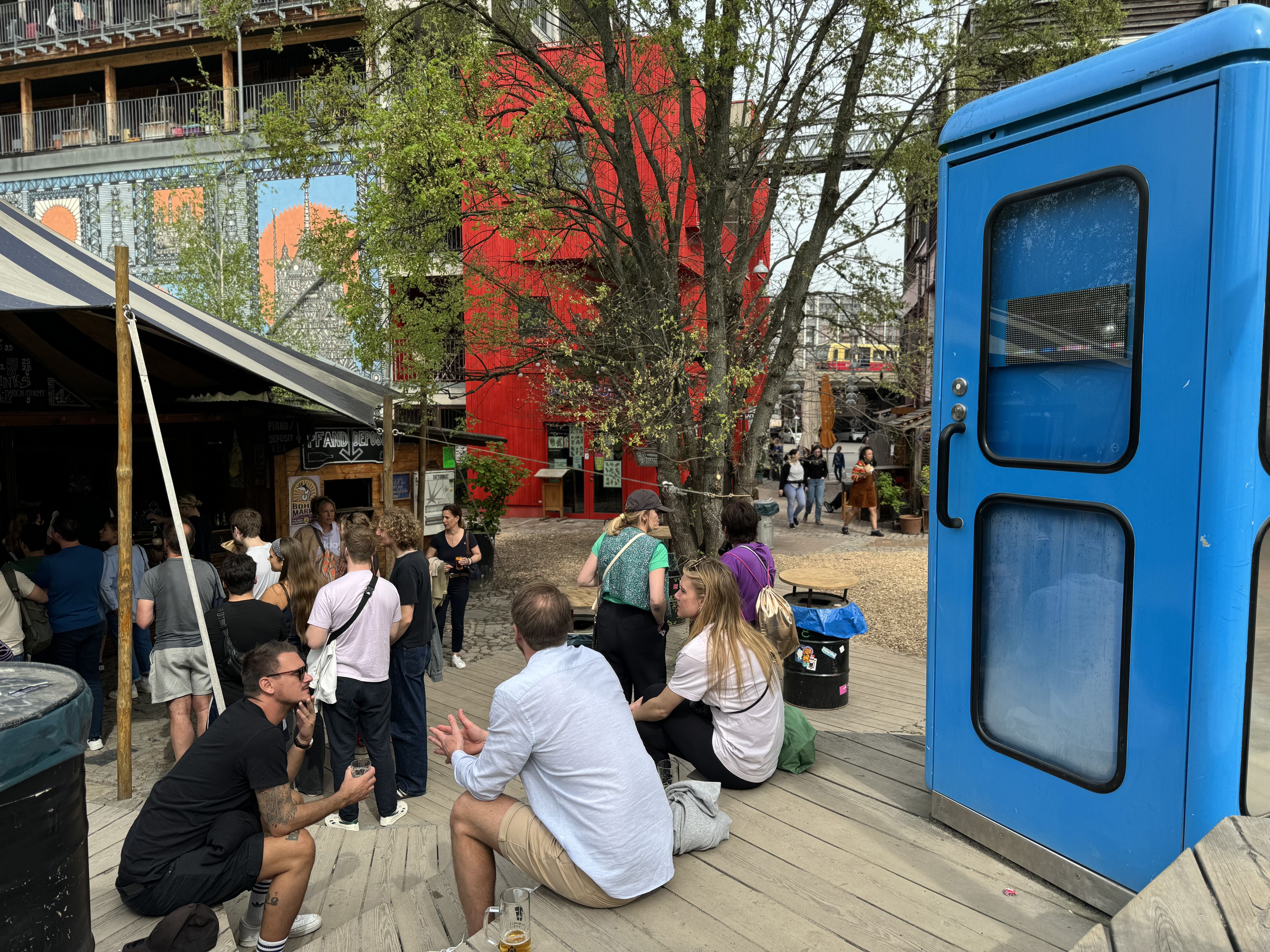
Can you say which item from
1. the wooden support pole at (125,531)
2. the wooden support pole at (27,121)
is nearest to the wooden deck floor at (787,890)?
the wooden support pole at (125,531)

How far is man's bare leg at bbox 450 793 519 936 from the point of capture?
10.3 ft

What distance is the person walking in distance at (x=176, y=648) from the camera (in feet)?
17.5

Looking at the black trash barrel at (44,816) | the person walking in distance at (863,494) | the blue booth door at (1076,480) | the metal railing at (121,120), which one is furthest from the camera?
the metal railing at (121,120)

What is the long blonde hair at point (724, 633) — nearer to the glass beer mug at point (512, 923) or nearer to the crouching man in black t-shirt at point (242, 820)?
the glass beer mug at point (512, 923)

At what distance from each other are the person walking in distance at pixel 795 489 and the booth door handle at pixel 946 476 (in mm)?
15086

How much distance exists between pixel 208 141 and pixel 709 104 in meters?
21.0

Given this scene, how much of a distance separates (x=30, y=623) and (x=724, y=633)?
4.85 meters

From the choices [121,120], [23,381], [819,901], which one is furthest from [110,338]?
[121,120]

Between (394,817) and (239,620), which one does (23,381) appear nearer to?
(239,620)

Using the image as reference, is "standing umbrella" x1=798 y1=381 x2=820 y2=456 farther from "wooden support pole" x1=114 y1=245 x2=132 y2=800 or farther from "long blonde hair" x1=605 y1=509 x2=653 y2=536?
"wooden support pole" x1=114 y1=245 x2=132 y2=800

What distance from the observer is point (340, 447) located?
1091cm

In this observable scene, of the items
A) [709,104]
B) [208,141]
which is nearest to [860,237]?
[709,104]

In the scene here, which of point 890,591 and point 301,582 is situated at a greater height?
point 301,582

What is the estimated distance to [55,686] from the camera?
7.41 ft
